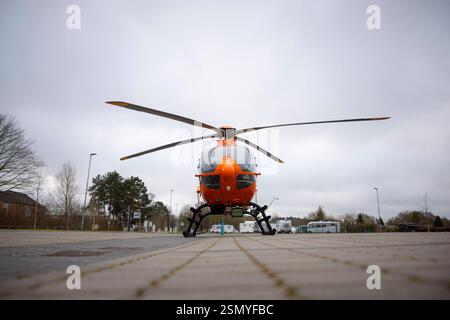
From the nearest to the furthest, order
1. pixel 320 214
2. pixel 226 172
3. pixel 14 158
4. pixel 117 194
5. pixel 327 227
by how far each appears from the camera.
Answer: pixel 226 172, pixel 14 158, pixel 327 227, pixel 117 194, pixel 320 214

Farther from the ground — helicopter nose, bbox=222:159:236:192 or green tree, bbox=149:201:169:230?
helicopter nose, bbox=222:159:236:192

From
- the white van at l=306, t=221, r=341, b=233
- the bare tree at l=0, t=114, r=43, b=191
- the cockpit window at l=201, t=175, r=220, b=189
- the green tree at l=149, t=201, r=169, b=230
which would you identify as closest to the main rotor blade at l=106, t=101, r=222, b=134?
the cockpit window at l=201, t=175, r=220, b=189

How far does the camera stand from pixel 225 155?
30.9ft

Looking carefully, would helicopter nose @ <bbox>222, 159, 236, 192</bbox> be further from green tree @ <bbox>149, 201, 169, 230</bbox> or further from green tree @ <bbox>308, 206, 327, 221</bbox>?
green tree @ <bbox>308, 206, 327, 221</bbox>

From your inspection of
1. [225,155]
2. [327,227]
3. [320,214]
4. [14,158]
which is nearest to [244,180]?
[225,155]

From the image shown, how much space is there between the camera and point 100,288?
1.04m

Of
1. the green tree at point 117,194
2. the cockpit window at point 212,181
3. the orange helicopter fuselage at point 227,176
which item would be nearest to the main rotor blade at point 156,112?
Answer: the orange helicopter fuselage at point 227,176

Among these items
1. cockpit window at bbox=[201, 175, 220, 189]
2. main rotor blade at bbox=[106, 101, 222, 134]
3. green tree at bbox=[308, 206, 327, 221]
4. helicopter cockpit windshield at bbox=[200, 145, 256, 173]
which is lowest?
green tree at bbox=[308, 206, 327, 221]

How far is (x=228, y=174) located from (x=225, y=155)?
0.77 meters

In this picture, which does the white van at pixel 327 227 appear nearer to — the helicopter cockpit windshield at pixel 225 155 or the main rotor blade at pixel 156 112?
the helicopter cockpit windshield at pixel 225 155

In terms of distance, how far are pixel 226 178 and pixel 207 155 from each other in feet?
4.12

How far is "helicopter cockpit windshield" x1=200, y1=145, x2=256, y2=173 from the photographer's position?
371 inches

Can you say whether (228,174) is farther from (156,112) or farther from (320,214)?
(320,214)
